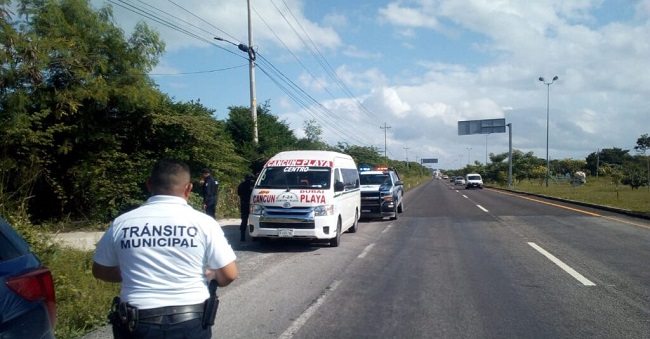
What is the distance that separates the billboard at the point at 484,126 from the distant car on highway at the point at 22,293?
56.4m

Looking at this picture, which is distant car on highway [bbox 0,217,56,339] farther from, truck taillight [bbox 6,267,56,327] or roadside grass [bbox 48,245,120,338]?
roadside grass [bbox 48,245,120,338]

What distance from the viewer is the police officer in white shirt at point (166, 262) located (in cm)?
320

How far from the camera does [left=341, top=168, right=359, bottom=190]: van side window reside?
15.6 metres

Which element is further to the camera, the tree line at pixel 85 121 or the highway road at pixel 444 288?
the tree line at pixel 85 121

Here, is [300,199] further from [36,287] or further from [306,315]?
[36,287]

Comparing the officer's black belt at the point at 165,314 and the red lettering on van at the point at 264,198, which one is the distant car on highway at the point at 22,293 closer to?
the officer's black belt at the point at 165,314

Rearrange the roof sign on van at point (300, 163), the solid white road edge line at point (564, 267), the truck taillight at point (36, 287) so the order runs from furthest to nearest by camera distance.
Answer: the roof sign on van at point (300, 163)
the solid white road edge line at point (564, 267)
the truck taillight at point (36, 287)

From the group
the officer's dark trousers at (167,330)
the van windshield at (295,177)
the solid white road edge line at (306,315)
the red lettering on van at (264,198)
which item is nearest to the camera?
the officer's dark trousers at (167,330)

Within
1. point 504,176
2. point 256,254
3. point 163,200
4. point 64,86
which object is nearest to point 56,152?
point 64,86

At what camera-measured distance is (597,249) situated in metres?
12.9

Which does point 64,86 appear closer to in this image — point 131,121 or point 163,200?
point 131,121

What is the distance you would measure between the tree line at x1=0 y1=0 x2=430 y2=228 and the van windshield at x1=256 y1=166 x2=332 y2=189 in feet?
15.5

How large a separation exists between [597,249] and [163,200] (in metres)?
12.0

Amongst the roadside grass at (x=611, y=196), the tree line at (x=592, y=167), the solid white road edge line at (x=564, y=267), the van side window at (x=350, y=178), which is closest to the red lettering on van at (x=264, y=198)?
the van side window at (x=350, y=178)
